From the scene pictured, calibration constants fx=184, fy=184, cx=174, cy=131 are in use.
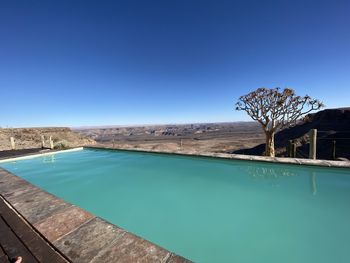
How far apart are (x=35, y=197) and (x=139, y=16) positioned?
9.52m

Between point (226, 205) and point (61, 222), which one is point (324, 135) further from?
point (61, 222)

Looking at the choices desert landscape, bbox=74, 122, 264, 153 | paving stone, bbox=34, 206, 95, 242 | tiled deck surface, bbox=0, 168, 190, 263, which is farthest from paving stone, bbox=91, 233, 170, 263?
desert landscape, bbox=74, 122, 264, 153

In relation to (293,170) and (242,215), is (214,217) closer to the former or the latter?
(242,215)

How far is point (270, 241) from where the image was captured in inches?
90.6

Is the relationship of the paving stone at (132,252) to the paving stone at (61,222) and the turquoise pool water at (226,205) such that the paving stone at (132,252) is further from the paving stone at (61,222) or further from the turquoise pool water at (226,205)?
the turquoise pool water at (226,205)

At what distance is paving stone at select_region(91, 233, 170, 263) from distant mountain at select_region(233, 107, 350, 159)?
15.1m

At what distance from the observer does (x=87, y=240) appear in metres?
1.76

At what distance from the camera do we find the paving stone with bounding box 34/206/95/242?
1.86 metres

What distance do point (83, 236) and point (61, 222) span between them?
1.48 ft

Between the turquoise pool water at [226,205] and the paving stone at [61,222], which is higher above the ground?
the paving stone at [61,222]

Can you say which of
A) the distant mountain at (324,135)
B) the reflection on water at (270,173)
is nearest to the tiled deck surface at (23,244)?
the reflection on water at (270,173)

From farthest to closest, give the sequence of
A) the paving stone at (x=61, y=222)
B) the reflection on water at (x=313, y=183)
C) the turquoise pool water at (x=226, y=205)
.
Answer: the reflection on water at (x=313, y=183) < the turquoise pool water at (x=226, y=205) < the paving stone at (x=61, y=222)

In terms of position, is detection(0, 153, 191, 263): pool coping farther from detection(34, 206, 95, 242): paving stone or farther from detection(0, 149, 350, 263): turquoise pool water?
detection(0, 149, 350, 263): turquoise pool water

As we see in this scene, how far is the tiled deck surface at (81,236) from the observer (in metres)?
1.54
